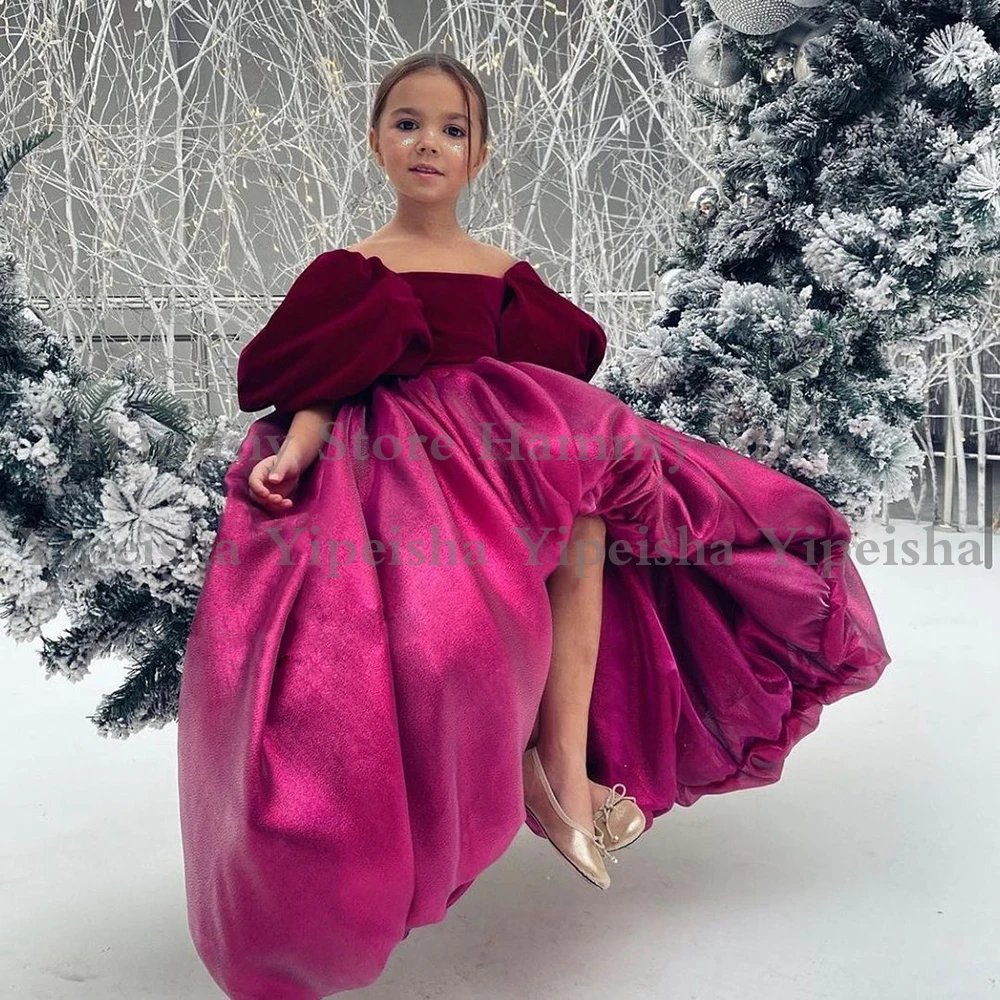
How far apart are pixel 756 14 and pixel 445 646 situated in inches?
33.2

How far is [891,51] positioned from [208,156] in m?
2.04

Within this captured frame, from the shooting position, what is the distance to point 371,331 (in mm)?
1045

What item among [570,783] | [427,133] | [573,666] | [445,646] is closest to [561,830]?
[570,783]

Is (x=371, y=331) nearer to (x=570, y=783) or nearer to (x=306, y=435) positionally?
(x=306, y=435)

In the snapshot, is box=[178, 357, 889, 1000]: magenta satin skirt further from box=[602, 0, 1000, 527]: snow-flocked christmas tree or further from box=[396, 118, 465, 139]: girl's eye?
box=[396, 118, 465, 139]: girl's eye

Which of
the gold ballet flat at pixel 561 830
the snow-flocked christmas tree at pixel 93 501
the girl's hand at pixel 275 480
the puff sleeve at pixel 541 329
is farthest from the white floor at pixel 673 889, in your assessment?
the puff sleeve at pixel 541 329

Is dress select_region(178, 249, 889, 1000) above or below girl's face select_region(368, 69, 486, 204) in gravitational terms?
below

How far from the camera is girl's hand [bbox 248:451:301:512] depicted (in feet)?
3.18

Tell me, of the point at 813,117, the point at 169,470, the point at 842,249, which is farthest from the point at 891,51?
the point at 169,470

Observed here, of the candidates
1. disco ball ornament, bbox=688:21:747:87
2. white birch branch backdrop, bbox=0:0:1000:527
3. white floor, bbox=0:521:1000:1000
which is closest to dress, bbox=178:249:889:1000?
white floor, bbox=0:521:1000:1000

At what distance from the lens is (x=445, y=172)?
113 centimetres

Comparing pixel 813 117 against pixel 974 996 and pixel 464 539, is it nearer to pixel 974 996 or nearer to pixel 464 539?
pixel 464 539

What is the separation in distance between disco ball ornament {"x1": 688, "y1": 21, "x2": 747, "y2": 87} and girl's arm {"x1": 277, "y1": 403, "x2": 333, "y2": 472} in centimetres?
72

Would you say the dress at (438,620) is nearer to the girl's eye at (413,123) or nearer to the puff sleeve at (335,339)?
the puff sleeve at (335,339)
